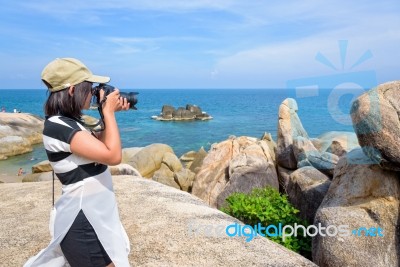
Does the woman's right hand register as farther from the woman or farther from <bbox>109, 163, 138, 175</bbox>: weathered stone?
<bbox>109, 163, 138, 175</bbox>: weathered stone

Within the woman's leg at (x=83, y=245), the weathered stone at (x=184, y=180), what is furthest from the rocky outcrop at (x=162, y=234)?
the weathered stone at (x=184, y=180)

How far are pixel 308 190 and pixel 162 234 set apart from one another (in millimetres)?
3446

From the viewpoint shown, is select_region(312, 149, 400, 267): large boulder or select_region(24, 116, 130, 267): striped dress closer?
select_region(24, 116, 130, 267): striped dress

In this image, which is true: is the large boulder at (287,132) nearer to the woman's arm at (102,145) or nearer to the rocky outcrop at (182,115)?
the woman's arm at (102,145)

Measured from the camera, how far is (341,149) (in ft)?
30.3

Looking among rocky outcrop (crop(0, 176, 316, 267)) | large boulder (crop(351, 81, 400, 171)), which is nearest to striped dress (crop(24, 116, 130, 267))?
rocky outcrop (crop(0, 176, 316, 267))

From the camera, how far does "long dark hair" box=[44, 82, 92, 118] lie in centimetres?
264

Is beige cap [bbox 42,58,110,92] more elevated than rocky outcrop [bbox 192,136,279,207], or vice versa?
beige cap [bbox 42,58,110,92]

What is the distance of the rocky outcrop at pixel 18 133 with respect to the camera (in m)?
28.8

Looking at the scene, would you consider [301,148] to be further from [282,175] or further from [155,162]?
[155,162]

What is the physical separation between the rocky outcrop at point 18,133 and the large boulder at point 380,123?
2763 cm

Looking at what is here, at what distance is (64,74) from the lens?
104 inches

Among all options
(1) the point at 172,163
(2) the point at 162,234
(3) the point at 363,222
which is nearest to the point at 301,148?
(3) the point at 363,222

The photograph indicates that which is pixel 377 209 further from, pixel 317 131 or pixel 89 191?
pixel 317 131
